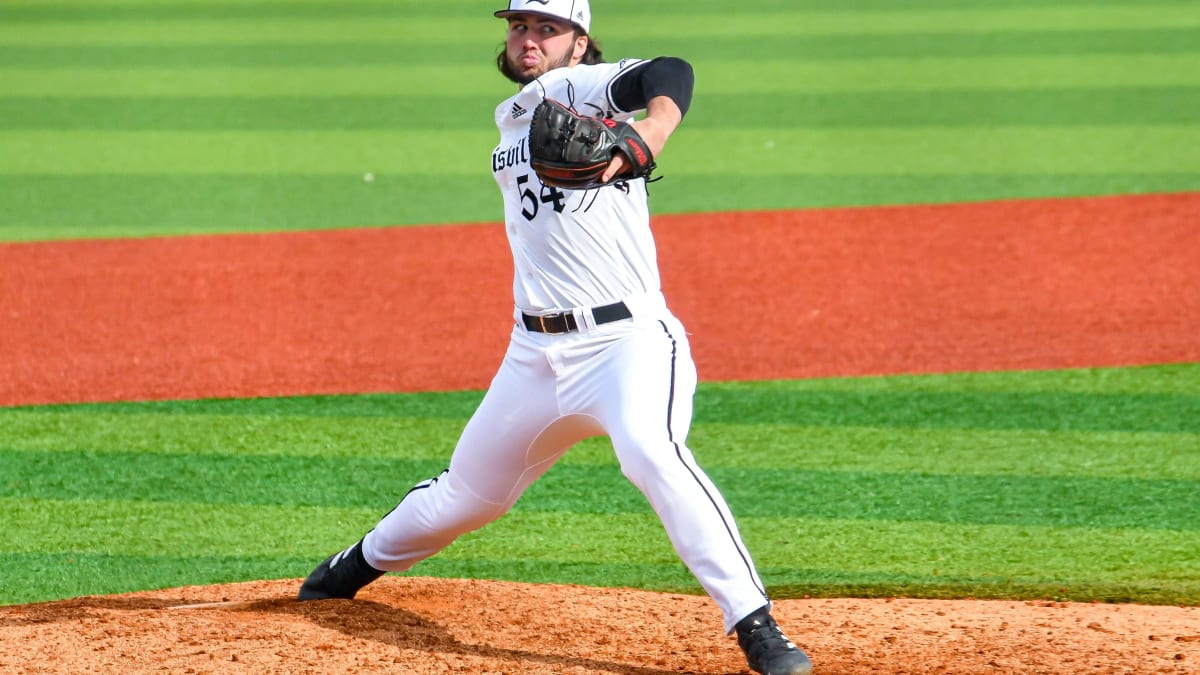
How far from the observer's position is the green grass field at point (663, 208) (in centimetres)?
514

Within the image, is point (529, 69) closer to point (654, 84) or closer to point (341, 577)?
point (654, 84)

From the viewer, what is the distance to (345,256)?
920 cm

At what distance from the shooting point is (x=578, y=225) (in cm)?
375

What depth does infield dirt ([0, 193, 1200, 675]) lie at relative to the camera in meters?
3.88

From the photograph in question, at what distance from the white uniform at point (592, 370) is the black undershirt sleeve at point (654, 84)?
0.03m

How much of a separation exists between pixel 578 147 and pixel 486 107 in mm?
10335

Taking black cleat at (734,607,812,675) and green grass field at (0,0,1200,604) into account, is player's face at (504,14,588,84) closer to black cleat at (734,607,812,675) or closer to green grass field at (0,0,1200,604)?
black cleat at (734,607,812,675)

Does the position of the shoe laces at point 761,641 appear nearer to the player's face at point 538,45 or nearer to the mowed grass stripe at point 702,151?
the player's face at point 538,45

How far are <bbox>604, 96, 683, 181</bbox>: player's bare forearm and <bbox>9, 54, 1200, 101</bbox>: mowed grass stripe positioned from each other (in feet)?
33.1

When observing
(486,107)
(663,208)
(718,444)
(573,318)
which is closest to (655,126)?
(573,318)

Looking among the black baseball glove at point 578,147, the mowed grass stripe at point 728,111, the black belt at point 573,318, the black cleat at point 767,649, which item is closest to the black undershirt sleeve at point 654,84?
the black baseball glove at point 578,147

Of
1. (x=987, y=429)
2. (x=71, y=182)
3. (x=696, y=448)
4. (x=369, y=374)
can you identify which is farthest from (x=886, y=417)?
(x=71, y=182)

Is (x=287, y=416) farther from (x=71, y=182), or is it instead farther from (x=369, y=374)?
(x=71, y=182)

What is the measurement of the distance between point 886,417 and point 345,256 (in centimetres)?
400
